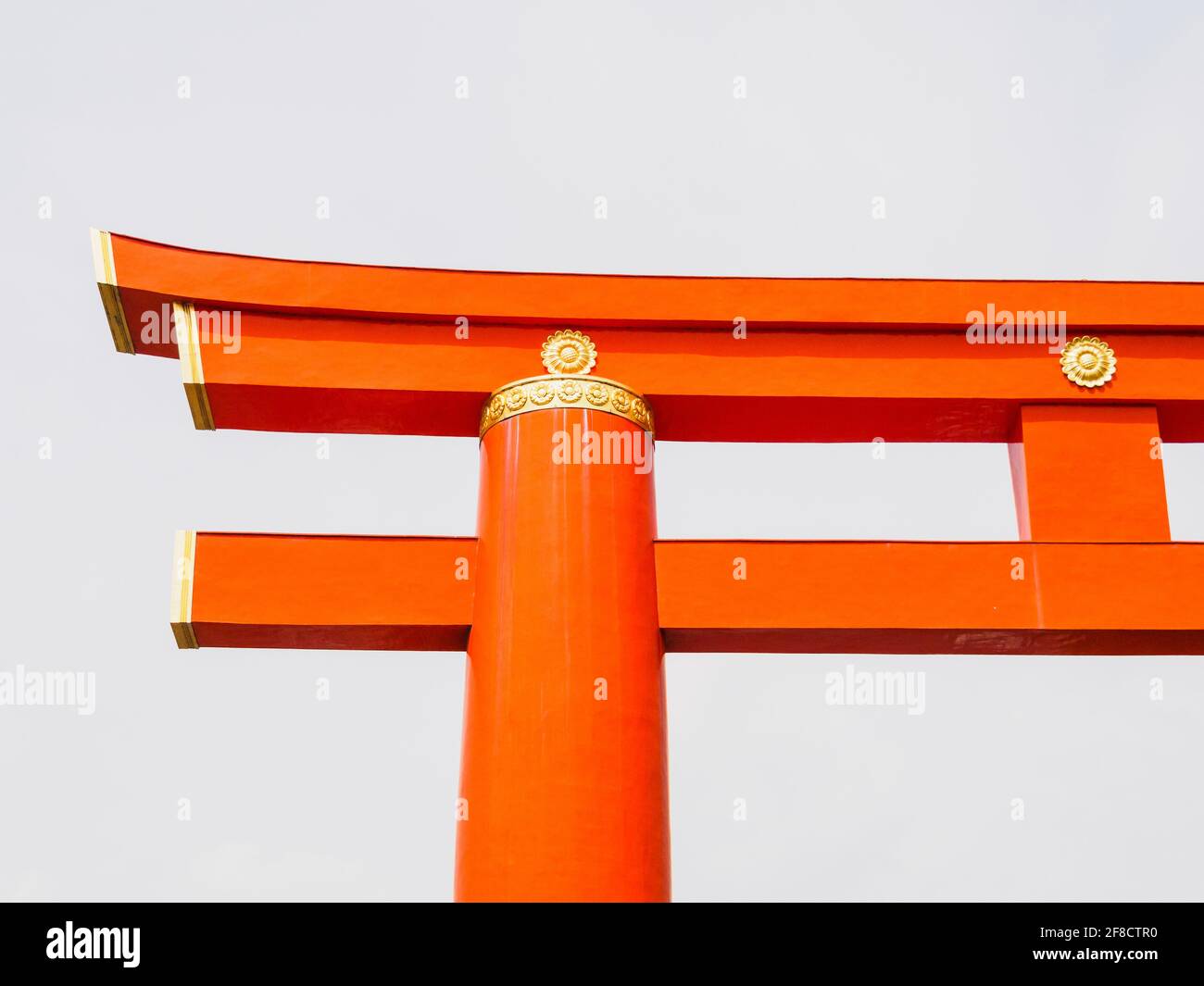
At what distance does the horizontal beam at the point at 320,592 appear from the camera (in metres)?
9.53

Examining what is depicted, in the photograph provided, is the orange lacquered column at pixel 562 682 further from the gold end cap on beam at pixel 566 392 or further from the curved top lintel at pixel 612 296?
the curved top lintel at pixel 612 296

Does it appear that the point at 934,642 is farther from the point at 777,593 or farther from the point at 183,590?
the point at 183,590

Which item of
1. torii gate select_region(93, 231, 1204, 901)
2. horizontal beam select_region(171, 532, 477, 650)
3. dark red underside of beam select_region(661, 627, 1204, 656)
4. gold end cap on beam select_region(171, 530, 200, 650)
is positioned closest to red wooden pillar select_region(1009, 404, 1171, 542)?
torii gate select_region(93, 231, 1204, 901)

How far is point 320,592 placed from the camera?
960cm

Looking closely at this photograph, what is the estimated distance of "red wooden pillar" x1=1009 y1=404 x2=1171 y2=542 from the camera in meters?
10.0

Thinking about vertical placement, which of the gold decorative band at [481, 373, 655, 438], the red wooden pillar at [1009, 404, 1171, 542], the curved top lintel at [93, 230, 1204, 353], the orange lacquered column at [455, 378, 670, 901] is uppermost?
the curved top lintel at [93, 230, 1204, 353]

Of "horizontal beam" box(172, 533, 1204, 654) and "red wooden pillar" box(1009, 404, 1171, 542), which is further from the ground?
"red wooden pillar" box(1009, 404, 1171, 542)

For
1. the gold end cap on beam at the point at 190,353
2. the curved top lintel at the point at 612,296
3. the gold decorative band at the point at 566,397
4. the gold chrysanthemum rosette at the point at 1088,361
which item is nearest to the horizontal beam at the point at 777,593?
the gold decorative band at the point at 566,397

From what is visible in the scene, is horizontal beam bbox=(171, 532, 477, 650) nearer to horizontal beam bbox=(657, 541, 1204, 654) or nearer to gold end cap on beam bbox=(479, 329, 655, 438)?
gold end cap on beam bbox=(479, 329, 655, 438)

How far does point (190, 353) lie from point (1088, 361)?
5071mm

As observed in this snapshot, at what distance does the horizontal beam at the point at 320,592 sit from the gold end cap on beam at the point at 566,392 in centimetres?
84

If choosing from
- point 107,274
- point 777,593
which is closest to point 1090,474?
point 777,593

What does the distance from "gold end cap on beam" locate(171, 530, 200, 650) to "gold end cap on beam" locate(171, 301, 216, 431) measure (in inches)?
34.5
